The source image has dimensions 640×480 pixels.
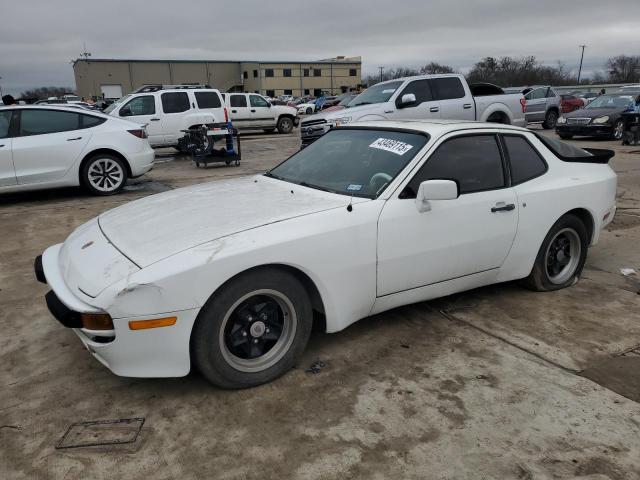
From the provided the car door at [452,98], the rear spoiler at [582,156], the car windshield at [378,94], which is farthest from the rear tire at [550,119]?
the rear spoiler at [582,156]

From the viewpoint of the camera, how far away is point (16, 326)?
375cm

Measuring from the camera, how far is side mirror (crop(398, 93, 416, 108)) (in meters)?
10.5

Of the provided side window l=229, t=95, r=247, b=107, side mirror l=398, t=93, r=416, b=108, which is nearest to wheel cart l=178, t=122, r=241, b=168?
side mirror l=398, t=93, r=416, b=108

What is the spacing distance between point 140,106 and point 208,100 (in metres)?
1.89

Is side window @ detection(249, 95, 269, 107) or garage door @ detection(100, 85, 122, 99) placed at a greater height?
garage door @ detection(100, 85, 122, 99)

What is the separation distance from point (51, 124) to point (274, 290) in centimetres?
677

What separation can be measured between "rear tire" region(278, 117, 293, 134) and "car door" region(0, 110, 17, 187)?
14551 millimetres

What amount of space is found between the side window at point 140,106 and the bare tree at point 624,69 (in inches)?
2712

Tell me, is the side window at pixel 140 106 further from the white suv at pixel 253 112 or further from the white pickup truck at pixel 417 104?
the white suv at pixel 253 112

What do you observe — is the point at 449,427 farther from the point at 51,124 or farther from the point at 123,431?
the point at 51,124

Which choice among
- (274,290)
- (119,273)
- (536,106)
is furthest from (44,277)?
(536,106)

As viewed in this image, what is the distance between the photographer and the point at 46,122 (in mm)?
7914

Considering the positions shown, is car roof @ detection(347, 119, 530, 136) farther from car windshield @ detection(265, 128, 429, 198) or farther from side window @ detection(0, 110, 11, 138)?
side window @ detection(0, 110, 11, 138)

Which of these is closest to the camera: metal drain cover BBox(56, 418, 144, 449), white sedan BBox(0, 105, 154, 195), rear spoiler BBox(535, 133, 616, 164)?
metal drain cover BBox(56, 418, 144, 449)
